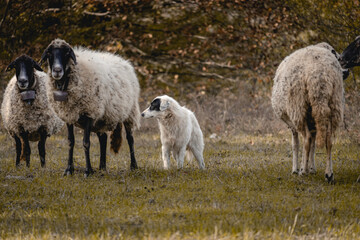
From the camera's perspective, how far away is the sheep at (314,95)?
21.7 feet

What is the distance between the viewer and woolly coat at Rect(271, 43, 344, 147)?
21.7 ft

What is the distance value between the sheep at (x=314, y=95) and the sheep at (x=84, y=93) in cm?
318

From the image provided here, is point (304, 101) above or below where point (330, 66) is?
below

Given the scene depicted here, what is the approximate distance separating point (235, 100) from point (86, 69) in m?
10.0

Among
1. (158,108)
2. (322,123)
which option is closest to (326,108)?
(322,123)

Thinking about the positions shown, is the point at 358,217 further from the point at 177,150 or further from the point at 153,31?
the point at 153,31

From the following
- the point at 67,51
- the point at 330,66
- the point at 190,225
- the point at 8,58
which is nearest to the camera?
the point at 190,225

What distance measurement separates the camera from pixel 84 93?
8.02m

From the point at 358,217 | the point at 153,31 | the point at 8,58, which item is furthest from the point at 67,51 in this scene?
the point at 153,31

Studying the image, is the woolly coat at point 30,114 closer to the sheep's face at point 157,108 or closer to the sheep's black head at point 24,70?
the sheep's black head at point 24,70

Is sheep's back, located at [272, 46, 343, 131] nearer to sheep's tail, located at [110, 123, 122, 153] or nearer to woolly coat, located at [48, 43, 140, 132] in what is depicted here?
woolly coat, located at [48, 43, 140, 132]

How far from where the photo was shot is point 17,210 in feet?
18.5

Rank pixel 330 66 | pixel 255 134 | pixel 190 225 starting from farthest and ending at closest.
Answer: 1. pixel 255 134
2. pixel 330 66
3. pixel 190 225

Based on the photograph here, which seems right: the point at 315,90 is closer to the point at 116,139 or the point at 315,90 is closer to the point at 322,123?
the point at 322,123
